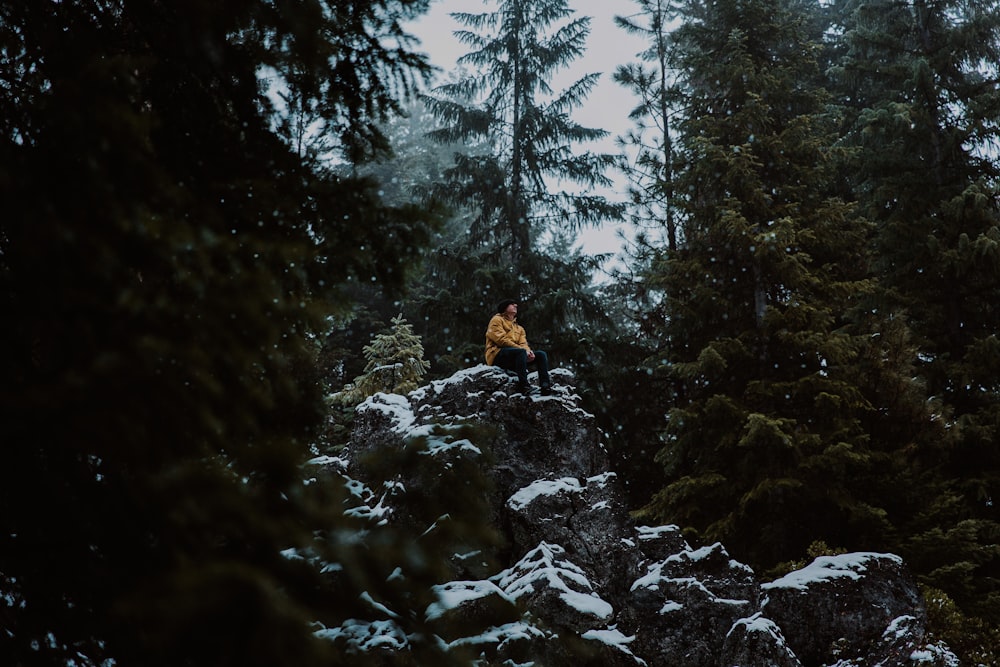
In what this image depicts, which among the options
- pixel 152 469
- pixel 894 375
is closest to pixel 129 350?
pixel 152 469

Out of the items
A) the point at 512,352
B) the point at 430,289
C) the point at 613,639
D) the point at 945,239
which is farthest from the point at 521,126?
the point at 613,639

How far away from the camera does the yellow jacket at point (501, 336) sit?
10305mm

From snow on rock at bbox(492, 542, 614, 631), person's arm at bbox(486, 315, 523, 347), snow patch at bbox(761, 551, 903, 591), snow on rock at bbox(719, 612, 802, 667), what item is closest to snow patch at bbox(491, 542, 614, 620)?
snow on rock at bbox(492, 542, 614, 631)

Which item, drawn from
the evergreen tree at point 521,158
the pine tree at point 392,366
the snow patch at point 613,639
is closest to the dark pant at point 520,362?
the snow patch at point 613,639

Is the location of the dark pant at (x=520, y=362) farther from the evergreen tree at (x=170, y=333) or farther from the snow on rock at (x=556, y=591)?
the evergreen tree at (x=170, y=333)

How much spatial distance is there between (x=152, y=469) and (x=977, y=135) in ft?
57.1

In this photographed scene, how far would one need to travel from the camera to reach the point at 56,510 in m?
2.18

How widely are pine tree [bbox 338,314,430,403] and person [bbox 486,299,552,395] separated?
16.4 feet

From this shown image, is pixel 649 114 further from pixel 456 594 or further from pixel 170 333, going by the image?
pixel 170 333

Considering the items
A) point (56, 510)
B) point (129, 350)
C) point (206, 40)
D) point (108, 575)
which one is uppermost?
point (206, 40)

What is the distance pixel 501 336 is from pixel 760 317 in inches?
224

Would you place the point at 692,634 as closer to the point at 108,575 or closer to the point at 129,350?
the point at 108,575

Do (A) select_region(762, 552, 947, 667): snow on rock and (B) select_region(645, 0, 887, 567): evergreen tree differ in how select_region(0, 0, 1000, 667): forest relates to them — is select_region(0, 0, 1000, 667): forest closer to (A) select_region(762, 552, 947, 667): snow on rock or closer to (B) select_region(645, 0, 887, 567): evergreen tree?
(B) select_region(645, 0, 887, 567): evergreen tree

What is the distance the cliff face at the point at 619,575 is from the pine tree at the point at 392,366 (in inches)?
200
